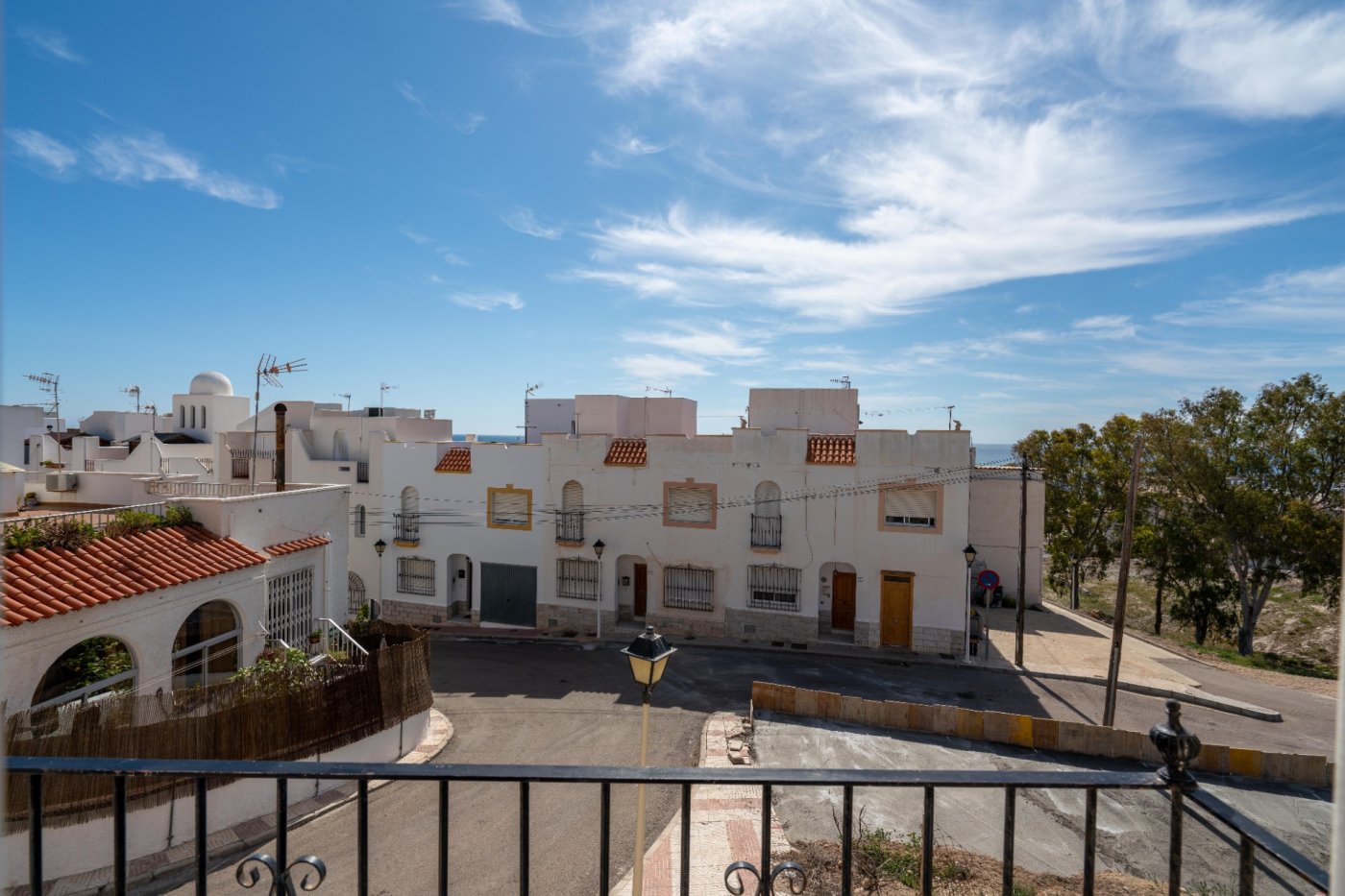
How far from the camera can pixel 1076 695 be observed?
1736 cm

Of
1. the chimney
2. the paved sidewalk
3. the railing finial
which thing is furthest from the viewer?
the chimney

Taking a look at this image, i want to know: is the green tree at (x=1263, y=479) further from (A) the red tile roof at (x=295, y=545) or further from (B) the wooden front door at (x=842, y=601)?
(A) the red tile roof at (x=295, y=545)

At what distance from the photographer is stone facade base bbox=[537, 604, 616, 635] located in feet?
76.2

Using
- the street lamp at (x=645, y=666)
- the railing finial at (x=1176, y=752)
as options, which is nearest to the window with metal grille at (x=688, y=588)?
the street lamp at (x=645, y=666)

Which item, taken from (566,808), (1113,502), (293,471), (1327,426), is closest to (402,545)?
(293,471)

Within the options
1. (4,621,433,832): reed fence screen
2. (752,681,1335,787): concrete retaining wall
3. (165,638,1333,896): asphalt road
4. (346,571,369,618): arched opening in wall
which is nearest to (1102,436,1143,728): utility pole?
(752,681,1335,787): concrete retaining wall

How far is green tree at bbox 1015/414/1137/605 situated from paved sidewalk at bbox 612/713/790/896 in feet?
73.6

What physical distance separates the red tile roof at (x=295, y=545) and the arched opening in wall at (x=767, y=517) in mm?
12327

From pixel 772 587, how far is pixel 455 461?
1181 centimetres

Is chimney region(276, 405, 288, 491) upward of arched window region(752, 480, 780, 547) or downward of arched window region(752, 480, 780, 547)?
upward

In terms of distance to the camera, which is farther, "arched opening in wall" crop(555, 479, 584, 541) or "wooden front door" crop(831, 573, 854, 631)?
"arched opening in wall" crop(555, 479, 584, 541)

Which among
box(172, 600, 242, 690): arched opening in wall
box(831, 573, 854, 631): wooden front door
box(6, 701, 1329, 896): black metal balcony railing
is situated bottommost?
box(831, 573, 854, 631): wooden front door

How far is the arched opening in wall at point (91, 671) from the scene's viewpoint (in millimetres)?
10078

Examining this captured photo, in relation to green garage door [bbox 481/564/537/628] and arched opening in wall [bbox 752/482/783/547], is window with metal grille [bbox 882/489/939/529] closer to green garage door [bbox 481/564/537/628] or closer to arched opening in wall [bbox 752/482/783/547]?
arched opening in wall [bbox 752/482/783/547]
